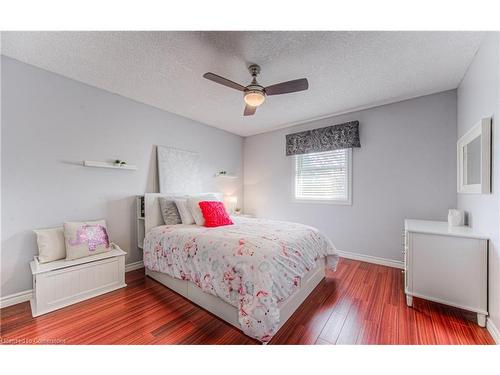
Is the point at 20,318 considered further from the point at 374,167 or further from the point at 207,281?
the point at 374,167

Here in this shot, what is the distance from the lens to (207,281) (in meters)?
1.77

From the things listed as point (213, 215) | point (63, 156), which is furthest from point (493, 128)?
point (63, 156)

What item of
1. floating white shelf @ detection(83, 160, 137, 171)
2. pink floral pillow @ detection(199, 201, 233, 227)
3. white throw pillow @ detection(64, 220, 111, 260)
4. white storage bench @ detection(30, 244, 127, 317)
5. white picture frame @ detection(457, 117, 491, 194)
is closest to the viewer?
white picture frame @ detection(457, 117, 491, 194)

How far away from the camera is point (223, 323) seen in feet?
5.54

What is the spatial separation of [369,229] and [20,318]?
13.8 feet

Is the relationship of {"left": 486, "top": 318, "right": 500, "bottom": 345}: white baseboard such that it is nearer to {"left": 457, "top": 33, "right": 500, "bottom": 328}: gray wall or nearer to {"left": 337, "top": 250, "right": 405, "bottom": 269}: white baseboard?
{"left": 457, "top": 33, "right": 500, "bottom": 328}: gray wall

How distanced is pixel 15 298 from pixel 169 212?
5.38 feet

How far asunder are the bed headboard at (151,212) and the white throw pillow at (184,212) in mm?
292

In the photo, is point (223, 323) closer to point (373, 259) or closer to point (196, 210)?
point (196, 210)

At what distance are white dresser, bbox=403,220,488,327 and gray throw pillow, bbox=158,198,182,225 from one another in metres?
2.76

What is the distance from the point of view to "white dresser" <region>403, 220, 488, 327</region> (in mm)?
1652

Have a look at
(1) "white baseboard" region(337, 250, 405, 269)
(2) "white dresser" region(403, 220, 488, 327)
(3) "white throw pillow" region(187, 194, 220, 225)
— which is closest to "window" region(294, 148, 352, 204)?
(1) "white baseboard" region(337, 250, 405, 269)

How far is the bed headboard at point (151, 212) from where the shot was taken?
2711 millimetres
